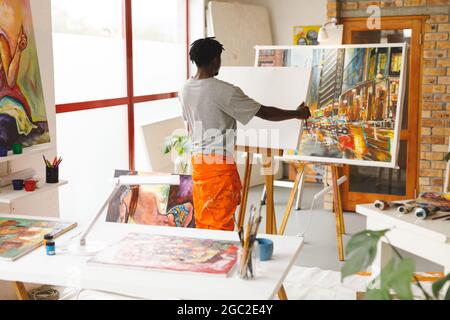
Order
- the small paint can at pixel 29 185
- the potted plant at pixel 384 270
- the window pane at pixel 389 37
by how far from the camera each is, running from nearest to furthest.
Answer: the potted plant at pixel 384 270
the small paint can at pixel 29 185
the window pane at pixel 389 37

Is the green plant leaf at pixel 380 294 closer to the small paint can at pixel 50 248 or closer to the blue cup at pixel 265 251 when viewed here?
the blue cup at pixel 265 251

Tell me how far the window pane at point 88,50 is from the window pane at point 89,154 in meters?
0.17

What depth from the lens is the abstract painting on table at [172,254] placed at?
222cm

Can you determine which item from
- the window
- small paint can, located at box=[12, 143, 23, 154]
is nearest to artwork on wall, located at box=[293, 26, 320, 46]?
the window

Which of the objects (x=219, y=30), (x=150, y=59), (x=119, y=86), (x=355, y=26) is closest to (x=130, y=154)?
(x=119, y=86)

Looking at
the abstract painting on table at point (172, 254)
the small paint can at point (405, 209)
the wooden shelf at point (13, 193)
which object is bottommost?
the abstract painting on table at point (172, 254)

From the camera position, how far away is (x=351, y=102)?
4.69 metres

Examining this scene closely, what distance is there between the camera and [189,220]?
3.85m

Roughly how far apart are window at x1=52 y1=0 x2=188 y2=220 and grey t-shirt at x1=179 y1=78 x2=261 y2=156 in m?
1.30

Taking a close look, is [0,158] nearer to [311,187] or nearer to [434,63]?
[434,63]

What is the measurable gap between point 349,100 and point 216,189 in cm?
170

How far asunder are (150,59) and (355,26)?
2.04m

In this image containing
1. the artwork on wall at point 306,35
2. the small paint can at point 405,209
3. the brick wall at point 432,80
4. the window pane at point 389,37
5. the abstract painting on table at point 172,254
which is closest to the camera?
the abstract painting on table at point 172,254

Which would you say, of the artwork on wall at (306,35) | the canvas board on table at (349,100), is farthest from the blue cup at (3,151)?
the artwork on wall at (306,35)
